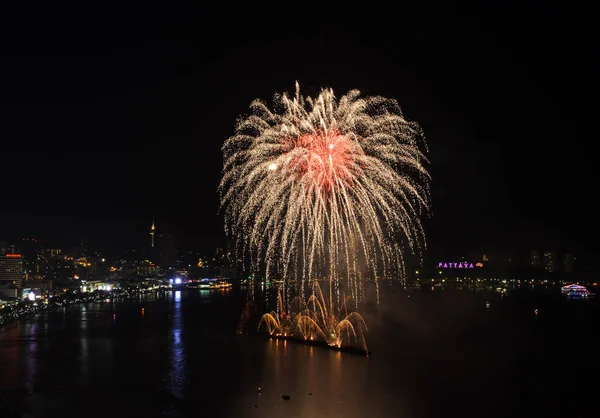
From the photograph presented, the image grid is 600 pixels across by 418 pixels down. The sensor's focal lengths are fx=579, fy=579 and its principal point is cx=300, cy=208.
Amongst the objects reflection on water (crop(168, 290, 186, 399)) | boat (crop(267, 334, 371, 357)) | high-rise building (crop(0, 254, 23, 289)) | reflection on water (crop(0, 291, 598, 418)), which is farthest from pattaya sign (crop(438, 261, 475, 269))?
boat (crop(267, 334, 371, 357))

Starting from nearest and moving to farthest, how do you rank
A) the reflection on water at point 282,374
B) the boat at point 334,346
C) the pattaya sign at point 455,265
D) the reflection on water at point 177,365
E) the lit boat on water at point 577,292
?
the reflection on water at point 282,374
the reflection on water at point 177,365
the boat at point 334,346
the lit boat on water at point 577,292
the pattaya sign at point 455,265

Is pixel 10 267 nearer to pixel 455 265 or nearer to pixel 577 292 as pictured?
pixel 455 265

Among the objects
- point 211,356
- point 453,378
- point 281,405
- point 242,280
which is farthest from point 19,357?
point 242,280

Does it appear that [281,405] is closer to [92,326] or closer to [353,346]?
[353,346]

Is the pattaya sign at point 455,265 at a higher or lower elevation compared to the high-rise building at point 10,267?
lower

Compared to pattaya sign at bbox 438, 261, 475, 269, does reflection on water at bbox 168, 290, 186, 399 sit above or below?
below

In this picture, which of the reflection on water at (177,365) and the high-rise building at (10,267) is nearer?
the reflection on water at (177,365)

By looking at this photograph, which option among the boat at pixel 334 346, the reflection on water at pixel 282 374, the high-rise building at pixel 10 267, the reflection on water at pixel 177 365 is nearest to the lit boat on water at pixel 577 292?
the reflection on water at pixel 282 374

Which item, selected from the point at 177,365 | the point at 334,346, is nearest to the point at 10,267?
the point at 177,365

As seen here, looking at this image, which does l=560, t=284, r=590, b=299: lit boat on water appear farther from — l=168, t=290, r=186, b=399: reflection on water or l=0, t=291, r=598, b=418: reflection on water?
l=168, t=290, r=186, b=399: reflection on water

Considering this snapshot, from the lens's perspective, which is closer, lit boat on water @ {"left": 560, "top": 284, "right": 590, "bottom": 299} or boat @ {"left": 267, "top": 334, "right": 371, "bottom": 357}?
boat @ {"left": 267, "top": 334, "right": 371, "bottom": 357}

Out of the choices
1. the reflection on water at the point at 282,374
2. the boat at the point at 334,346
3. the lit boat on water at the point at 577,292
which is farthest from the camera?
the lit boat on water at the point at 577,292

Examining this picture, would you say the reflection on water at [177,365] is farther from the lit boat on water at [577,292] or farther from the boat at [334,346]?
the lit boat on water at [577,292]

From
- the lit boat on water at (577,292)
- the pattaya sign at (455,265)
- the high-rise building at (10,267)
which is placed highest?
the high-rise building at (10,267)
